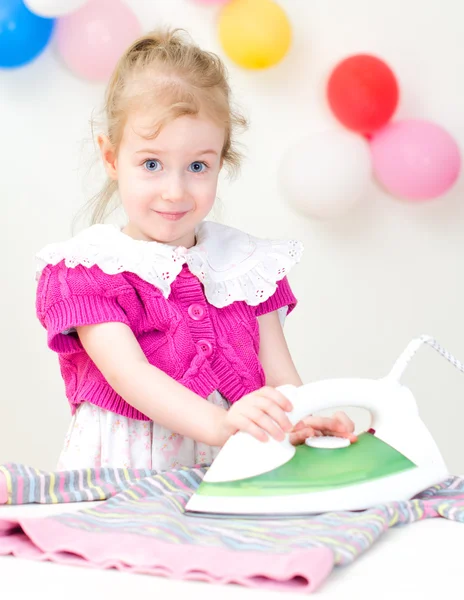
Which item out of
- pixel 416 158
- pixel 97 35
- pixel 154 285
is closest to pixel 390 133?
pixel 416 158

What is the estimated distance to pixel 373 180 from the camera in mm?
2266

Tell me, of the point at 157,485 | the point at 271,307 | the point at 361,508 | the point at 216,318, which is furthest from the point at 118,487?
the point at 271,307

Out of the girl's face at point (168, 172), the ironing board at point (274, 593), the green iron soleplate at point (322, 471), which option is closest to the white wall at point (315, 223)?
the girl's face at point (168, 172)

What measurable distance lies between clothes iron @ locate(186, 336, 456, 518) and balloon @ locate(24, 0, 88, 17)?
1.42m

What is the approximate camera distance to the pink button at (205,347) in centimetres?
126

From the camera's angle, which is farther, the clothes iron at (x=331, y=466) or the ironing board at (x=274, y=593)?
the clothes iron at (x=331, y=466)

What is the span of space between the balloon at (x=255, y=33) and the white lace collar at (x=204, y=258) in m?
0.82

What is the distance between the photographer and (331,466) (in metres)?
0.89

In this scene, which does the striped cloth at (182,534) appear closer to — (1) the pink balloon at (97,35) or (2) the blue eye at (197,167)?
(2) the blue eye at (197,167)

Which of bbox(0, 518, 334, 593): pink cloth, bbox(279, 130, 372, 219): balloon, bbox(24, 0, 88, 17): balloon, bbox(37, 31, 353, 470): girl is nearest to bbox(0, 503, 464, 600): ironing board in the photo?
bbox(0, 518, 334, 593): pink cloth

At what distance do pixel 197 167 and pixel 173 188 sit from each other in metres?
0.06

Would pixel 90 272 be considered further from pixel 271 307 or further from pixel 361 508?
pixel 361 508

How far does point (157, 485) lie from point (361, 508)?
220mm

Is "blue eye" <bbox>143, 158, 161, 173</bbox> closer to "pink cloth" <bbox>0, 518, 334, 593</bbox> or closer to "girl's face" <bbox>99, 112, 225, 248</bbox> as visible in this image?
"girl's face" <bbox>99, 112, 225, 248</bbox>
